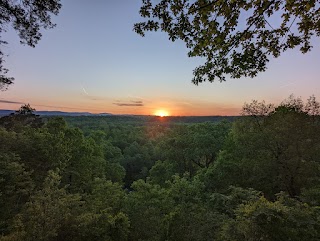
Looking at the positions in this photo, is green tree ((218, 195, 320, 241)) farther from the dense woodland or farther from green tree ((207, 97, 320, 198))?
green tree ((207, 97, 320, 198))

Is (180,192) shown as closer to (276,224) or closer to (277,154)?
(277,154)

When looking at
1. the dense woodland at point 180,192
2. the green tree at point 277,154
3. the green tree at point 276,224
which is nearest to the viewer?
the green tree at point 276,224

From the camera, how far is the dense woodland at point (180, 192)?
10914 mm

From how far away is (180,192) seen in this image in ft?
65.2

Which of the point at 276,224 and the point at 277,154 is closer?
the point at 276,224

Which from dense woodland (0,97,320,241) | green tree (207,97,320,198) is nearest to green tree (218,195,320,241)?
dense woodland (0,97,320,241)

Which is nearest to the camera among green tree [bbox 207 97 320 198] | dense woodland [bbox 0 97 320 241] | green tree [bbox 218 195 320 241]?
green tree [bbox 218 195 320 241]

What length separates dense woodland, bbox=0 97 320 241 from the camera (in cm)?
1091

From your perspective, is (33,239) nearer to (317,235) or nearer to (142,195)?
(142,195)

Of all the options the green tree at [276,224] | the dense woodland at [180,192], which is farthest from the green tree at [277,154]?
the green tree at [276,224]

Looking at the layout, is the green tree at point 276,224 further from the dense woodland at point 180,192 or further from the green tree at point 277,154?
the green tree at point 277,154

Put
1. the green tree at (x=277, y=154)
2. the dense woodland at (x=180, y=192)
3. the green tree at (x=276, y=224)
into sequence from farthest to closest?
1. the green tree at (x=277, y=154)
2. the dense woodland at (x=180, y=192)
3. the green tree at (x=276, y=224)

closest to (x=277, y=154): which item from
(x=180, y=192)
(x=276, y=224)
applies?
(x=180, y=192)

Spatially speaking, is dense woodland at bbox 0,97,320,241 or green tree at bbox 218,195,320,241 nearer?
green tree at bbox 218,195,320,241
